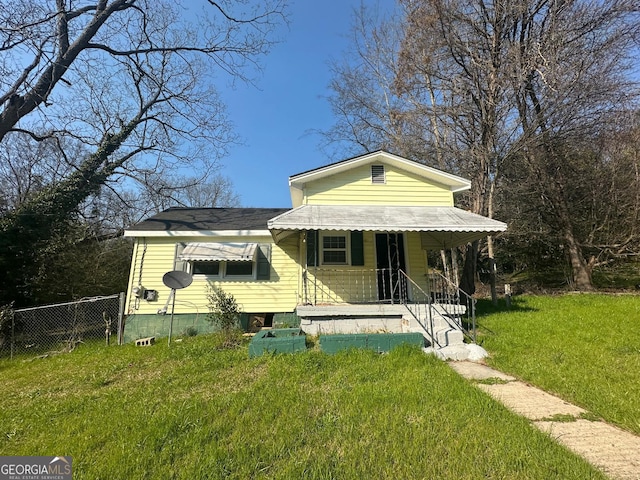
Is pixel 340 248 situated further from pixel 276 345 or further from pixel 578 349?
pixel 578 349

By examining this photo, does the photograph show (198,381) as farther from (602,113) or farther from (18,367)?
(602,113)

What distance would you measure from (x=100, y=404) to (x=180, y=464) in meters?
2.32

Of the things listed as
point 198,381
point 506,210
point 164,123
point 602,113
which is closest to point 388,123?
point 506,210

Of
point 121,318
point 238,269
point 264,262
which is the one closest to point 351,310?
point 264,262

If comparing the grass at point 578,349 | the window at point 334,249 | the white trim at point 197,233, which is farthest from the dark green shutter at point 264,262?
the grass at point 578,349

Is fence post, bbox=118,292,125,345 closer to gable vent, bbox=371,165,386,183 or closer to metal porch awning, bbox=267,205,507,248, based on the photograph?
metal porch awning, bbox=267,205,507,248

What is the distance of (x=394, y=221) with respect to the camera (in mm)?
8133

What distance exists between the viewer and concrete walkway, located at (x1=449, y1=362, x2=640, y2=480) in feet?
8.87

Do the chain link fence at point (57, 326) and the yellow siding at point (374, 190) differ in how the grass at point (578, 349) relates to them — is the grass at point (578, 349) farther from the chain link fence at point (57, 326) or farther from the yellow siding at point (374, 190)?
the chain link fence at point (57, 326)

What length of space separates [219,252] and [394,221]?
5.38m

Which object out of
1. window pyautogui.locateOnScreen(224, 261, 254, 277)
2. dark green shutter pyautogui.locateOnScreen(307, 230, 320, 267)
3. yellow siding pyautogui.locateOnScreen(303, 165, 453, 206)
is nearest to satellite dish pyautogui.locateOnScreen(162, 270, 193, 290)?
window pyautogui.locateOnScreen(224, 261, 254, 277)

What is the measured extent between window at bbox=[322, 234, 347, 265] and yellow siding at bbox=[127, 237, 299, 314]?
3.49 ft

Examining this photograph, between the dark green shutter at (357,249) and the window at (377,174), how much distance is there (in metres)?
1.89

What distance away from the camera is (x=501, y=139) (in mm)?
11633
